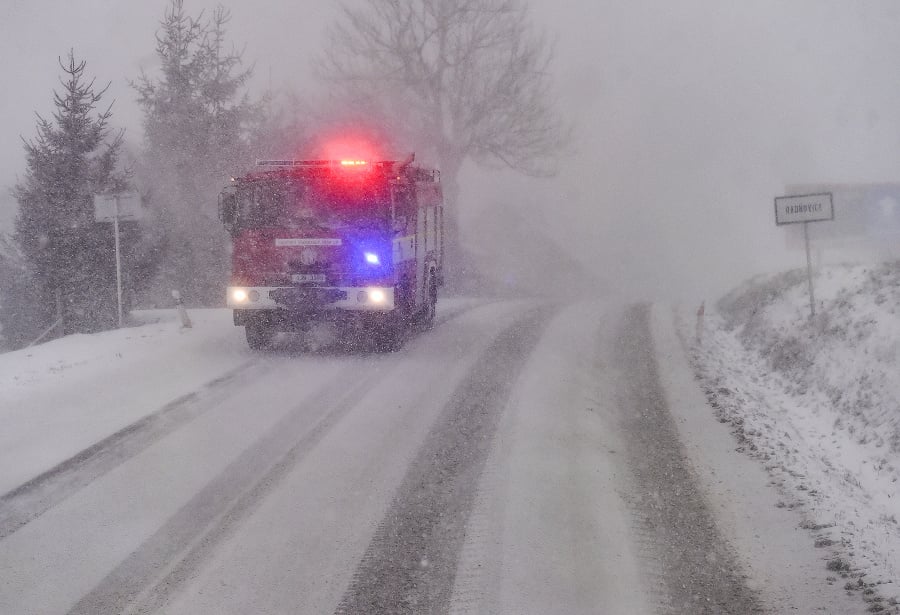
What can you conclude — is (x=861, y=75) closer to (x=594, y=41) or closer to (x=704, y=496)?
(x=594, y=41)

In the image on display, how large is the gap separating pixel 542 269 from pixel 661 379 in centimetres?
2978

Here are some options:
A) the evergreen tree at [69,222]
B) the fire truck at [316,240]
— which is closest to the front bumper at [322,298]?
the fire truck at [316,240]

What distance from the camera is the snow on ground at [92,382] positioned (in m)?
8.01

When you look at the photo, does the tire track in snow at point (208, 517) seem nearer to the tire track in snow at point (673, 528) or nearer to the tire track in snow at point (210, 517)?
the tire track in snow at point (210, 517)

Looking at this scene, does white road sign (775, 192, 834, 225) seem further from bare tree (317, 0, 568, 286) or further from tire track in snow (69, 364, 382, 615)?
bare tree (317, 0, 568, 286)

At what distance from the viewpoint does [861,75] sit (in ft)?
217

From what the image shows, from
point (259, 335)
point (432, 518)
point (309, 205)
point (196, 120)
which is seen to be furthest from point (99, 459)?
point (196, 120)

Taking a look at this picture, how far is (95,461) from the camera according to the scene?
24.3 feet

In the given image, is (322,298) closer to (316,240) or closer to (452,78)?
(316,240)

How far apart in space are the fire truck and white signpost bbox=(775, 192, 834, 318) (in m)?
6.38

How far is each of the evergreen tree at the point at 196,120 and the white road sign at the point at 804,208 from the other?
2209 centimetres

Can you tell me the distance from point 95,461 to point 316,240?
17.3 feet

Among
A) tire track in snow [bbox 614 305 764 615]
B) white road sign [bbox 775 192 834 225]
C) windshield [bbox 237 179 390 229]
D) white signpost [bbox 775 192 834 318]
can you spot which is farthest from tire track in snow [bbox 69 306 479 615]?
white road sign [bbox 775 192 834 225]

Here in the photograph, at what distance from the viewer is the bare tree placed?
3247cm
